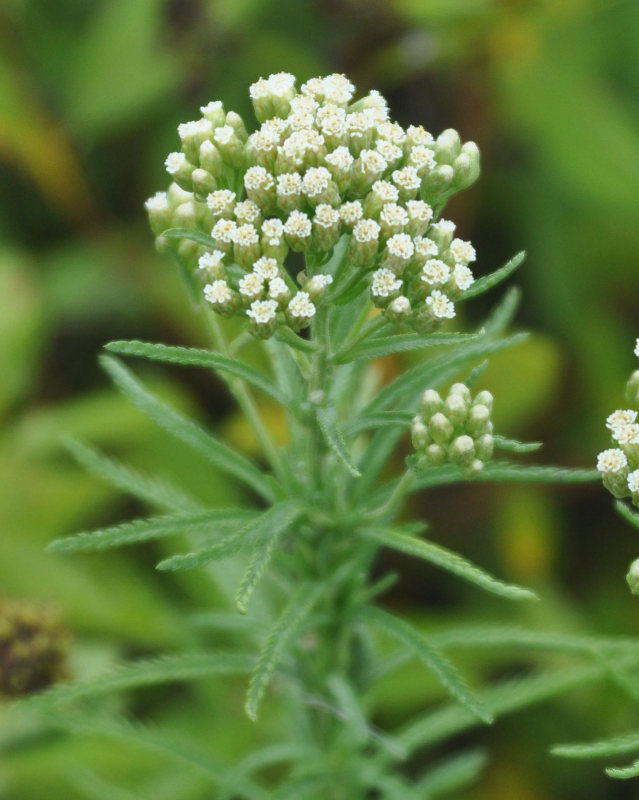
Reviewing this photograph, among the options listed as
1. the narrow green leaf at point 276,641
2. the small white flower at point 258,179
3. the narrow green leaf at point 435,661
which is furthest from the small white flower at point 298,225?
the narrow green leaf at point 435,661

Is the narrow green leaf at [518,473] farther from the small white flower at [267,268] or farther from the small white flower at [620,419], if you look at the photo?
the small white flower at [267,268]

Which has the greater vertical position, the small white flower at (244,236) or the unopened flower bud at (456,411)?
the small white flower at (244,236)

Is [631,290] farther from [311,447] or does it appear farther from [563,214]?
[311,447]

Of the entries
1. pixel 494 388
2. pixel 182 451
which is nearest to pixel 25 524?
pixel 182 451

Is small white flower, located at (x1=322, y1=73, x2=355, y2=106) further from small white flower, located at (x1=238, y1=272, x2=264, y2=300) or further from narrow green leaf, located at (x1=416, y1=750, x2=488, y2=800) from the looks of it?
narrow green leaf, located at (x1=416, y1=750, x2=488, y2=800)

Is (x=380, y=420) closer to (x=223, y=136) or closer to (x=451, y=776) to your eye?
(x=223, y=136)
